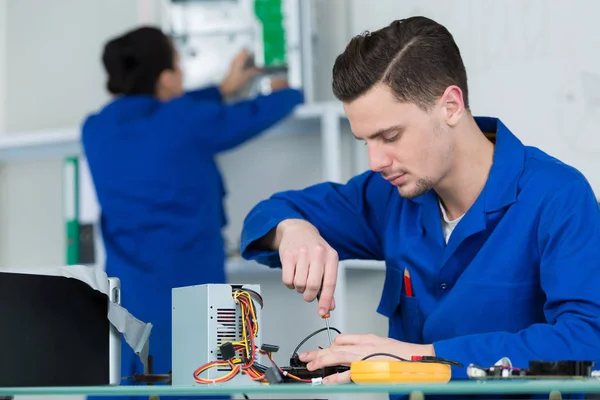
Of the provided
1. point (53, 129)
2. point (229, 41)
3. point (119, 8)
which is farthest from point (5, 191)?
point (229, 41)

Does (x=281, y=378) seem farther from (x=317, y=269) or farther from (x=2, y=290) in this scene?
(x=2, y=290)

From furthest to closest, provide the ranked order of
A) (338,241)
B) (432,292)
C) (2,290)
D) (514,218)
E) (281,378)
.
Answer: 1. (338,241)
2. (432,292)
3. (514,218)
4. (2,290)
5. (281,378)

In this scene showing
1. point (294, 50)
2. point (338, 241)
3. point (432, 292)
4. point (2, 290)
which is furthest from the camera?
point (294, 50)

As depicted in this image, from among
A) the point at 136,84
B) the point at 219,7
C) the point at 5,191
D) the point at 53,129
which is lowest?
the point at 5,191

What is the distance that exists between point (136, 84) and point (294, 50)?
1.72ft

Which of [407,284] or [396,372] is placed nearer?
[396,372]

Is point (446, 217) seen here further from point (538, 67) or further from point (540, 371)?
point (538, 67)

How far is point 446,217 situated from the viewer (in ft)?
5.24

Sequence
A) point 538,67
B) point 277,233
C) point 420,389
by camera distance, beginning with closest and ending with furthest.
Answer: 1. point 420,389
2. point 277,233
3. point 538,67

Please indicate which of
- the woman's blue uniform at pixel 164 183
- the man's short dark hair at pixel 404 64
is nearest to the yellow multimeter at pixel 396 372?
the man's short dark hair at pixel 404 64

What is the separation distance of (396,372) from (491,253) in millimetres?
490

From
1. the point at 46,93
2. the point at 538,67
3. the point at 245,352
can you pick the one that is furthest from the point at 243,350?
the point at 46,93

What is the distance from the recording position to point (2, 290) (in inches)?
49.0

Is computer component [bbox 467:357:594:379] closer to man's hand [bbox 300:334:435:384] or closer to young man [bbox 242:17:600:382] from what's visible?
man's hand [bbox 300:334:435:384]
